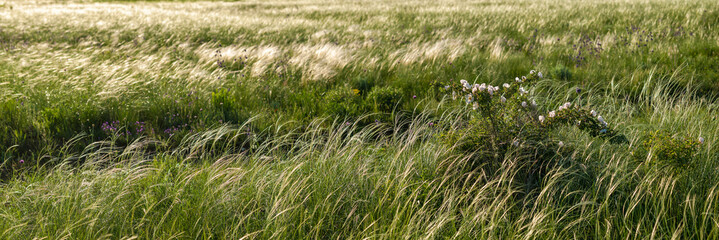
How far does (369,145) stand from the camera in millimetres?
3008

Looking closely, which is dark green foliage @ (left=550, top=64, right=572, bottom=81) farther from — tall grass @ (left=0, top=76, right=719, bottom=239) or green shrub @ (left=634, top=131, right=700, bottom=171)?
green shrub @ (left=634, top=131, right=700, bottom=171)

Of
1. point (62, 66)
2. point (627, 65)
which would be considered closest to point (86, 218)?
point (62, 66)

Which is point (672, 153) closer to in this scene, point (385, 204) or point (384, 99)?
point (385, 204)

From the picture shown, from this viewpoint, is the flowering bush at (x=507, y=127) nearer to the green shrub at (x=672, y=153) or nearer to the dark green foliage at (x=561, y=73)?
the green shrub at (x=672, y=153)

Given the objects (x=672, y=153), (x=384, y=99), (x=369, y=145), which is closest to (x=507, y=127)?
(x=672, y=153)

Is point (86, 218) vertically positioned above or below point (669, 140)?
below

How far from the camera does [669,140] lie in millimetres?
2117

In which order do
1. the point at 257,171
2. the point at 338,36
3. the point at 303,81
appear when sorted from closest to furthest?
1. the point at 257,171
2. the point at 303,81
3. the point at 338,36

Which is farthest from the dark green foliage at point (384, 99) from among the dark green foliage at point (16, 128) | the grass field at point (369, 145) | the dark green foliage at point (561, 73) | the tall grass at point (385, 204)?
the dark green foliage at point (16, 128)

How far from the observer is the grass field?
1949 mm

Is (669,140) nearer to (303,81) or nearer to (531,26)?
(303,81)

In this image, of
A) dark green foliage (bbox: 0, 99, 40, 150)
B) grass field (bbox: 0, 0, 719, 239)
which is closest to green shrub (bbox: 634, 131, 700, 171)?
grass field (bbox: 0, 0, 719, 239)

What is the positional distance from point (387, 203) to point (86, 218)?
1.37m

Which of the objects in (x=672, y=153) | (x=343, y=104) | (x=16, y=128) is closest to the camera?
(x=672, y=153)
